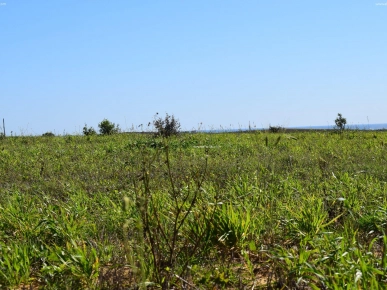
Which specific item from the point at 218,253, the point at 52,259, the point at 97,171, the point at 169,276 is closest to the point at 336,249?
the point at 218,253

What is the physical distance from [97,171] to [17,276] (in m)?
4.46

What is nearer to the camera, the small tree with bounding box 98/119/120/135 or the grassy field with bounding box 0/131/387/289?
the grassy field with bounding box 0/131/387/289

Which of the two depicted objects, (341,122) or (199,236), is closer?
(199,236)

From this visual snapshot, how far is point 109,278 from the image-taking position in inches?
119

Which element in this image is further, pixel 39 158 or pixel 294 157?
pixel 39 158

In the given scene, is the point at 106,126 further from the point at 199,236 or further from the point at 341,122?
the point at 199,236

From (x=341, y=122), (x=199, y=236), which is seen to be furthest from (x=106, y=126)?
(x=199, y=236)

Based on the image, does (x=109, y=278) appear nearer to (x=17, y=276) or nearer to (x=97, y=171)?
(x=17, y=276)

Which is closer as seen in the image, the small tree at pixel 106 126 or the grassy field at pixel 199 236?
the grassy field at pixel 199 236

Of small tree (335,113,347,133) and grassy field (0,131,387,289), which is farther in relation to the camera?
small tree (335,113,347,133)

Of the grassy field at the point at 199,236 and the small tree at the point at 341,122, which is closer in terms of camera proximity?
the grassy field at the point at 199,236

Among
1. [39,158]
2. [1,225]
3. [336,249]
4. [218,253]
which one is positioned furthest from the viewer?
[39,158]

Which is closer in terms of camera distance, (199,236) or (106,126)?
(199,236)

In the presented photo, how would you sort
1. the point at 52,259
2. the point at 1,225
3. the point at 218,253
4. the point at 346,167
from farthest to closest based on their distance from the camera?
the point at 346,167 → the point at 1,225 → the point at 218,253 → the point at 52,259
